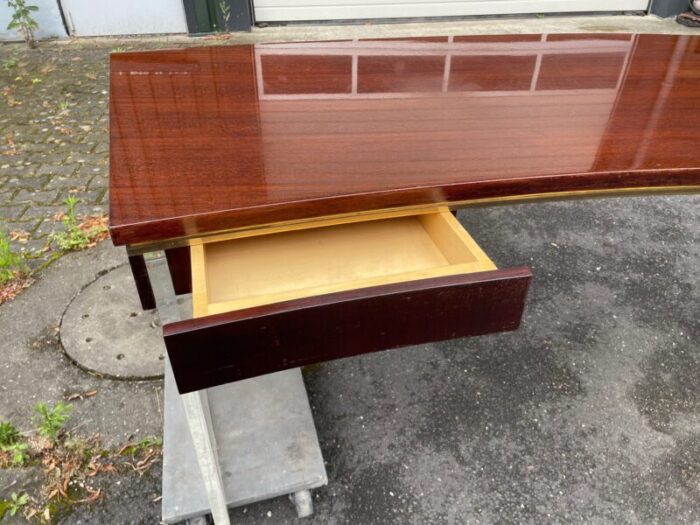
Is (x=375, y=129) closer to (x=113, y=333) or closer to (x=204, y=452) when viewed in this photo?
(x=204, y=452)

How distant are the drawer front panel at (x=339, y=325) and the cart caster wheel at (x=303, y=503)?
62 centimetres

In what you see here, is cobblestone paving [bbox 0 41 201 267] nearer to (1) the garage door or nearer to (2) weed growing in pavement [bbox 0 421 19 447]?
(2) weed growing in pavement [bbox 0 421 19 447]

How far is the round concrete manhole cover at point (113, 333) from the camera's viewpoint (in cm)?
182

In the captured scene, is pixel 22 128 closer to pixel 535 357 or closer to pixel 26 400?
pixel 26 400

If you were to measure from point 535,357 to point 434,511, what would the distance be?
0.69 meters

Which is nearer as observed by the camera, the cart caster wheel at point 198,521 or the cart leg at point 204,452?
the cart leg at point 204,452

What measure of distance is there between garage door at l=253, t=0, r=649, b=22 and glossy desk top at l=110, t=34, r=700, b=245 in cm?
351

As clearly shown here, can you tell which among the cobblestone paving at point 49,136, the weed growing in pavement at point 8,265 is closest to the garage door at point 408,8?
the cobblestone paving at point 49,136

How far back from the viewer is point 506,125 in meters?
1.33

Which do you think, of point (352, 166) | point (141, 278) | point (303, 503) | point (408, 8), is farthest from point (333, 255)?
point (408, 8)

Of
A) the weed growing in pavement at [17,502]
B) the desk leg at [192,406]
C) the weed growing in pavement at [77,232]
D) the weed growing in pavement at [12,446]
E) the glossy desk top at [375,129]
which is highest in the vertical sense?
the glossy desk top at [375,129]

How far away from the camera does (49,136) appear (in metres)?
3.33

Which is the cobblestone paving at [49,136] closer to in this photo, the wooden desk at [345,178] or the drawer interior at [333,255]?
the wooden desk at [345,178]

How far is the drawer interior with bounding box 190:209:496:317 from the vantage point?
3.58ft
